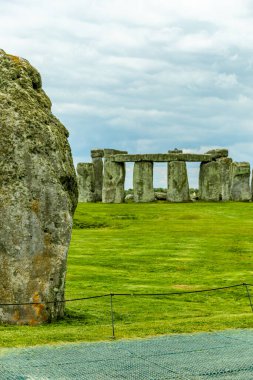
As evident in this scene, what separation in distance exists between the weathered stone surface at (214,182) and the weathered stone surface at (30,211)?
132 ft

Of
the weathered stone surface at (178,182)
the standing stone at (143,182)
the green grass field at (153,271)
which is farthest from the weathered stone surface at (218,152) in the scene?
the green grass field at (153,271)

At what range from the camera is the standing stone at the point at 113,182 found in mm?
53406

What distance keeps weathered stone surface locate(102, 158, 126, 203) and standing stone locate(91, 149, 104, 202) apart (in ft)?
13.6

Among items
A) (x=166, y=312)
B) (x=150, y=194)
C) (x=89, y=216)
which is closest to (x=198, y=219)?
(x=89, y=216)

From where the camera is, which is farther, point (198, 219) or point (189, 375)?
point (198, 219)

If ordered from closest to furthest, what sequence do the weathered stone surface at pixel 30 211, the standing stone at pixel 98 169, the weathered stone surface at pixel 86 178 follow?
1. the weathered stone surface at pixel 30 211
2. the weathered stone surface at pixel 86 178
3. the standing stone at pixel 98 169

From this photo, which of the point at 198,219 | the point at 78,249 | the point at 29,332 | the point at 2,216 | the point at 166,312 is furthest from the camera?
the point at 198,219

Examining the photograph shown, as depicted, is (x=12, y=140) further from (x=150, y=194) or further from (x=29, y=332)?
(x=150, y=194)

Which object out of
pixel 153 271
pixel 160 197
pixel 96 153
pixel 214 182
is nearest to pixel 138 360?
pixel 153 271

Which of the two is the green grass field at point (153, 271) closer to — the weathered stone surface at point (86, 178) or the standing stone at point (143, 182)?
the standing stone at point (143, 182)

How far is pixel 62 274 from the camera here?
44.8 feet

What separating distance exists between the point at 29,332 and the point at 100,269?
1066cm

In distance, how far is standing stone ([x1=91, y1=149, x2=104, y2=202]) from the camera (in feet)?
192

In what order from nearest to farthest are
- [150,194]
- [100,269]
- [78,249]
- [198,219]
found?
[100,269]
[78,249]
[198,219]
[150,194]
